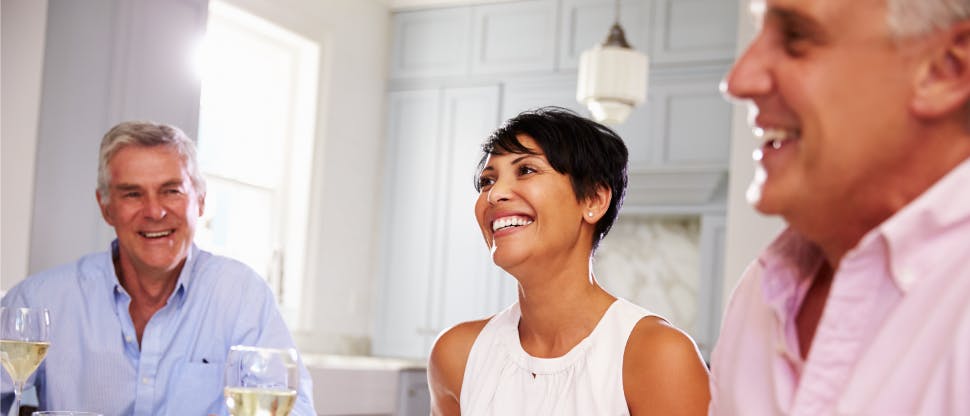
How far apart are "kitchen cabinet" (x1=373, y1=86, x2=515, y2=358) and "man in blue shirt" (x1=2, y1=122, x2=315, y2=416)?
3185 mm

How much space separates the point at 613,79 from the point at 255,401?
2.56 meters

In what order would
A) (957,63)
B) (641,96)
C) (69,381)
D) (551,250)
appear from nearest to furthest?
(957,63), (551,250), (69,381), (641,96)

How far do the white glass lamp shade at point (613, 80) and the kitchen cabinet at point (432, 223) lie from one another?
1.86m

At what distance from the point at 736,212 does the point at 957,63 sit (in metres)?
3.50

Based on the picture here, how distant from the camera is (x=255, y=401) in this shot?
1.16m

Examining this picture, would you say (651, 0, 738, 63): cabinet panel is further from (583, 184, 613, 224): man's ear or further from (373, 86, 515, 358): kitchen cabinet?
(583, 184, 613, 224): man's ear

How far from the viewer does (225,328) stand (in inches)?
86.3

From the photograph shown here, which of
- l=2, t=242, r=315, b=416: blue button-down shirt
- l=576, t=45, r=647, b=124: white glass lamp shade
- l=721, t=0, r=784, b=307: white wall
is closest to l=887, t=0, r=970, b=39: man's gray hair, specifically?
l=2, t=242, r=315, b=416: blue button-down shirt

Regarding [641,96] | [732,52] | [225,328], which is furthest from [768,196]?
[732,52]

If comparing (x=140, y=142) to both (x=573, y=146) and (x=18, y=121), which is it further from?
(x=573, y=146)

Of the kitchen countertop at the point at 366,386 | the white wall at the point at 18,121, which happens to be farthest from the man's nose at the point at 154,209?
the kitchen countertop at the point at 366,386

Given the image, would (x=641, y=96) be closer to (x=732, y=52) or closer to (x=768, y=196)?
(x=732, y=52)

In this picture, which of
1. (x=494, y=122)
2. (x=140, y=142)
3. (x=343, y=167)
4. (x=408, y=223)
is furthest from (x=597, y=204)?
(x=408, y=223)

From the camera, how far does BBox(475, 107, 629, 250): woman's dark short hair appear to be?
1780mm
